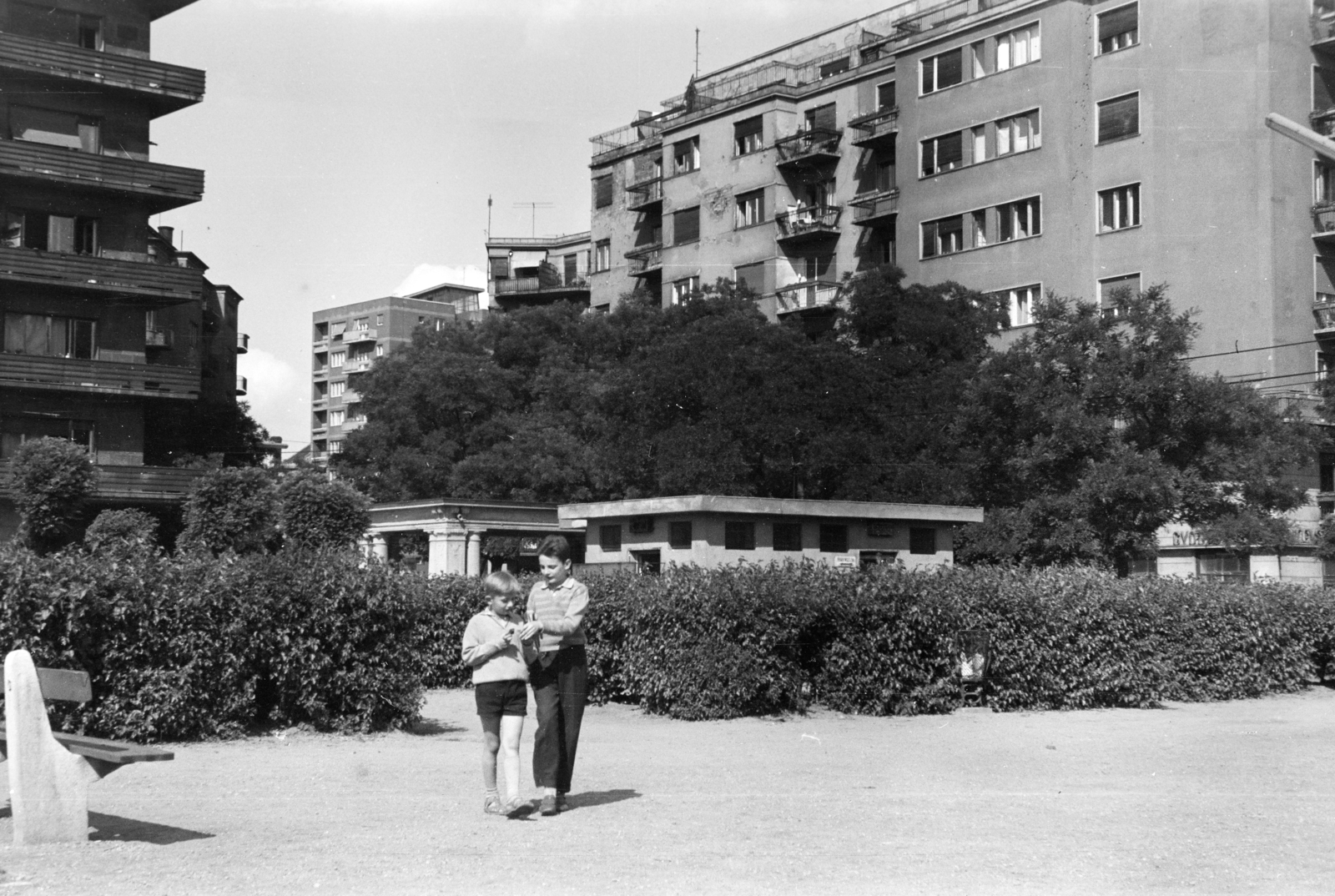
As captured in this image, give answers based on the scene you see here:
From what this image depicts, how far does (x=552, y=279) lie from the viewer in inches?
3600

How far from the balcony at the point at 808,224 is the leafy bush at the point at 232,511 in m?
28.8

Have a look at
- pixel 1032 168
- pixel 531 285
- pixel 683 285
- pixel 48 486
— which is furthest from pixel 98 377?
pixel 531 285

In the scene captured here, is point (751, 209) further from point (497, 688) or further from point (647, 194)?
point (497, 688)

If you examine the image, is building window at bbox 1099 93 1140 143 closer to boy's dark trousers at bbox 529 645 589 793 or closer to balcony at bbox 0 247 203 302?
balcony at bbox 0 247 203 302

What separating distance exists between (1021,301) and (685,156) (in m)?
20.4

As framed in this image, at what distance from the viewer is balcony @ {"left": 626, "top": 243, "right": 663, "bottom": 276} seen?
225 feet

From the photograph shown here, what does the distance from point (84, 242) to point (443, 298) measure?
266 feet

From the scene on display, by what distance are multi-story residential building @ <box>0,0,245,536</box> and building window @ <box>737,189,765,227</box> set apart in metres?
24.5

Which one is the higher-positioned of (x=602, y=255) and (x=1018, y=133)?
(x=1018, y=133)

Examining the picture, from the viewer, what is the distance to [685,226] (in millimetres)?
67125

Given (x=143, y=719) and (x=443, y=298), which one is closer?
(x=143, y=719)

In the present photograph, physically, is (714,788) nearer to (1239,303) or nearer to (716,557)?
(716,557)

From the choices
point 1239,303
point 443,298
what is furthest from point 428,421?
point 443,298

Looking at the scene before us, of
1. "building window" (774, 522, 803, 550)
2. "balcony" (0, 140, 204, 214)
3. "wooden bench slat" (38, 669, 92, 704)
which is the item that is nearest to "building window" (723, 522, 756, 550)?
"building window" (774, 522, 803, 550)
